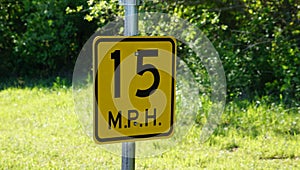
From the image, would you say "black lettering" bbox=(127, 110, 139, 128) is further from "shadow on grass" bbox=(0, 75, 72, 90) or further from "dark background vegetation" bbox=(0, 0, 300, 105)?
"shadow on grass" bbox=(0, 75, 72, 90)

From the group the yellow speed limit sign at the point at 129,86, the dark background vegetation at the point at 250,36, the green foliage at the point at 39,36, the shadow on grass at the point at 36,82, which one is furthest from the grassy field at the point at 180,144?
the green foliage at the point at 39,36

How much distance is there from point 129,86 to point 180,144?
9.61 feet

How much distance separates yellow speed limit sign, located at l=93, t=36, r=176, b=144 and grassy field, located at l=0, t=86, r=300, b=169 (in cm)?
218

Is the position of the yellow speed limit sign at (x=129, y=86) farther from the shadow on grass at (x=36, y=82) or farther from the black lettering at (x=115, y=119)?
the shadow on grass at (x=36, y=82)

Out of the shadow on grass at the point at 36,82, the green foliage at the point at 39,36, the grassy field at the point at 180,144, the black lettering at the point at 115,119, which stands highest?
the green foliage at the point at 39,36

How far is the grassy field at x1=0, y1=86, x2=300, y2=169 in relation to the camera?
463 cm

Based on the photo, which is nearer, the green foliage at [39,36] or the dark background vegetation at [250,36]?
the dark background vegetation at [250,36]

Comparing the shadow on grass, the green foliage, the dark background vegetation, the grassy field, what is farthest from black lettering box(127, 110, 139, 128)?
the green foliage

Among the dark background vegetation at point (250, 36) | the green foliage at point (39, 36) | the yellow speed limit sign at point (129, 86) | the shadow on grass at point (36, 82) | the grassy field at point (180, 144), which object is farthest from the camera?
the green foliage at point (39, 36)

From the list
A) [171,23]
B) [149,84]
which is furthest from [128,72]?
[171,23]

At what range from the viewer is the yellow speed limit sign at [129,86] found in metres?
2.33

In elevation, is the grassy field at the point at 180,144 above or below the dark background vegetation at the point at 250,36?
below

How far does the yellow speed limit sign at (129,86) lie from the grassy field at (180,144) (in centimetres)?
218

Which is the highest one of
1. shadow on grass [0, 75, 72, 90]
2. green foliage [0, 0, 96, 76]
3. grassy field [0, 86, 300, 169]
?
green foliage [0, 0, 96, 76]
